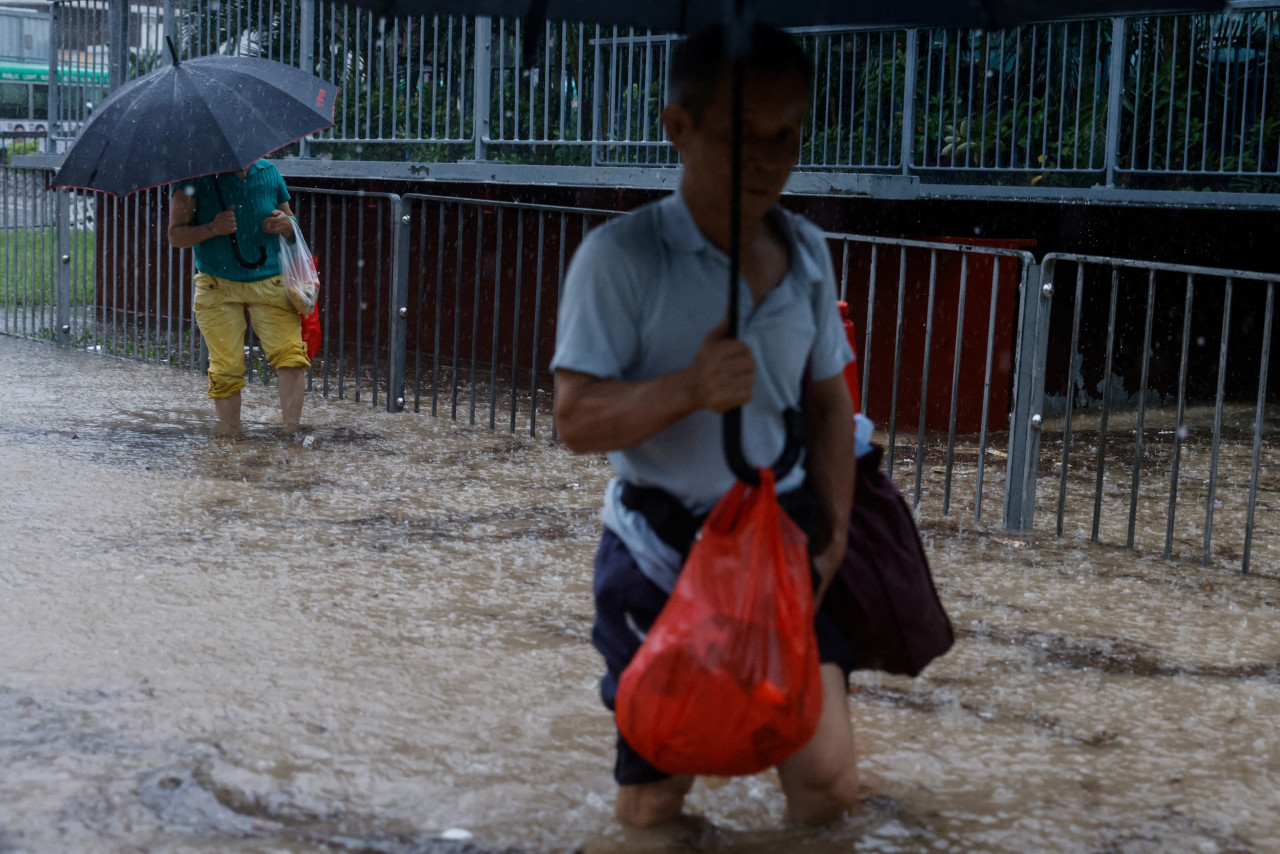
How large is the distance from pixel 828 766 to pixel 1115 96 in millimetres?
7788

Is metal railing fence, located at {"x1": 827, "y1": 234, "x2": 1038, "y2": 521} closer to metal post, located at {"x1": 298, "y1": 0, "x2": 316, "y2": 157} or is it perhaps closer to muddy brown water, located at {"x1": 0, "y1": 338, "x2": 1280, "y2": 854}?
muddy brown water, located at {"x1": 0, "y1": 338, "x2": 1280, "y2": 854}

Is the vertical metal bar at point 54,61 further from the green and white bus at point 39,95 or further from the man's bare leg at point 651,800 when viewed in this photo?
the man's bare leg at point 651,800

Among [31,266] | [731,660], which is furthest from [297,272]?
[31,266]

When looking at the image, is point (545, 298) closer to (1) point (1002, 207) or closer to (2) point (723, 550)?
(1) point (1002, 207)

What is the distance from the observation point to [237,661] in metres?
4.29

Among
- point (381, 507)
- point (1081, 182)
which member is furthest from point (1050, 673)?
point (1081, 182)

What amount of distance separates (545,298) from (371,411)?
2.86 meters

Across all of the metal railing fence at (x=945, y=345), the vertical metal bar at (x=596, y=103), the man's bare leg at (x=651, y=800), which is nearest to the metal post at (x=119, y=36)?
the metal railing fence at (x=945, y=345)

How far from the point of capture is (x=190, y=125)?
7.40m

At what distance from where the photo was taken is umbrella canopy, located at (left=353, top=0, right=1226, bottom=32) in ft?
10.5

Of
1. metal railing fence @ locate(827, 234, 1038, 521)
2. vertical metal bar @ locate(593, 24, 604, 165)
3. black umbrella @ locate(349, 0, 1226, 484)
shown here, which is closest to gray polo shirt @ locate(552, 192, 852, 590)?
black umbrella @ locate(349, 0, 1226, 484)

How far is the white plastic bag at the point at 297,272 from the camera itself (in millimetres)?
7887

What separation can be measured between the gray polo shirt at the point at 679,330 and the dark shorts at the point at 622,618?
0.11 ft

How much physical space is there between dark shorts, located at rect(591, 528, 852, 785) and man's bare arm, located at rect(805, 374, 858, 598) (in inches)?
7.4
